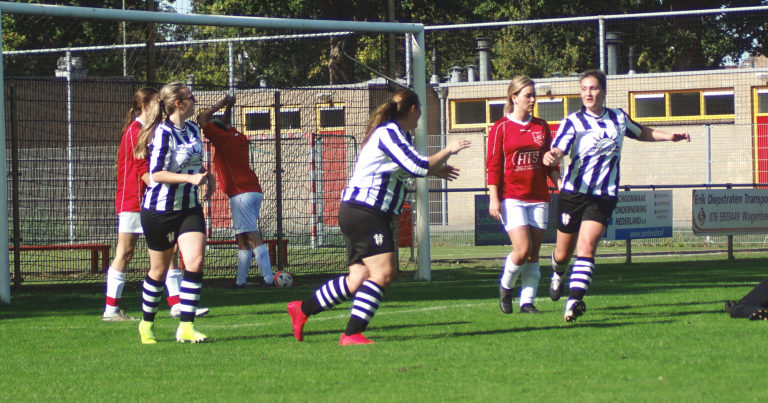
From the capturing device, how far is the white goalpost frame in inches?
367

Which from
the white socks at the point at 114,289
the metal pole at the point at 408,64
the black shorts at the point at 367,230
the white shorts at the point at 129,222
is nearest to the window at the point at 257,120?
the metal pole at the point at 408,64

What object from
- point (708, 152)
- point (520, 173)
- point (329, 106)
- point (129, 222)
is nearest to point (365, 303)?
point (520, 173)

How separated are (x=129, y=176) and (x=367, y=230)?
9.81 ft

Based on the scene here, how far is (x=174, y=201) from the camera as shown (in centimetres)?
610

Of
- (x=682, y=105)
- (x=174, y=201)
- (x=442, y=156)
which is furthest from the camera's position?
(x=682, y=105)

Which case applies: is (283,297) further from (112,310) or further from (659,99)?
(659,99)

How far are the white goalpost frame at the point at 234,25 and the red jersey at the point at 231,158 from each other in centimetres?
131

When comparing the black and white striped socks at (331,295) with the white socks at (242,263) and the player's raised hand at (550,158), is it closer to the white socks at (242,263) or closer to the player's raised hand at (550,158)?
the player's raised hand at (550,158)

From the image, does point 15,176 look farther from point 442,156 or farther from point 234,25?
point 442,156

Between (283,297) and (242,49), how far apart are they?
27.2ft

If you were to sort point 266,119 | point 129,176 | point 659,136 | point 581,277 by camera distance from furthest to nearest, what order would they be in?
point 266,119, point 129,176, point 659,136, point 581,277

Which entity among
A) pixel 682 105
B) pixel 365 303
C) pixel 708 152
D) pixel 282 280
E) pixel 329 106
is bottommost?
pixel 282 280

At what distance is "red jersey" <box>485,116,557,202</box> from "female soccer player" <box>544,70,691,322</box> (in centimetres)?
31

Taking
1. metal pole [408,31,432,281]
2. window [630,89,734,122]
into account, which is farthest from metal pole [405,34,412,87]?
window [630,89,734,122]
